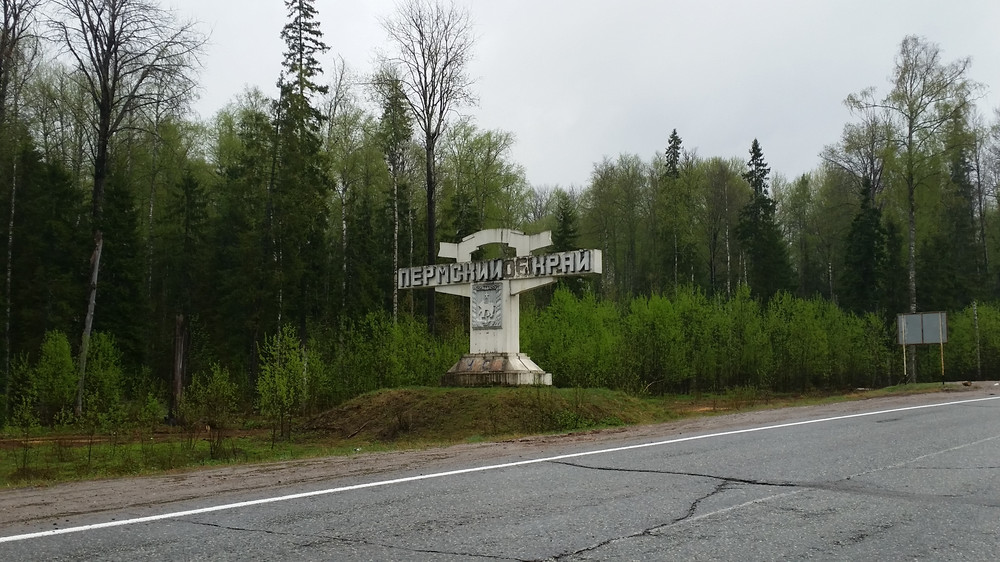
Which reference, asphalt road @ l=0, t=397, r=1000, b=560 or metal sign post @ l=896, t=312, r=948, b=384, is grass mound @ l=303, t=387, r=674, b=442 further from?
metal sign post @ l=896, t=312, r=948, b=384

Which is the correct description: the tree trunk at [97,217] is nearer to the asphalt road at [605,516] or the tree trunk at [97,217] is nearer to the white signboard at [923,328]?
the asphalt road at [605,516]

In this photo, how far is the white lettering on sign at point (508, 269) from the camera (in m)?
22.1

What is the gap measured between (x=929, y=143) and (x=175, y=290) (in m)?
43.1

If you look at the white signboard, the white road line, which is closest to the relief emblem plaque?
the white road line

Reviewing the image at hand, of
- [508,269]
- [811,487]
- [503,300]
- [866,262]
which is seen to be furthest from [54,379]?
[866,262]

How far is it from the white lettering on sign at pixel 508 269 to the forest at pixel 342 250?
2814 millimetres

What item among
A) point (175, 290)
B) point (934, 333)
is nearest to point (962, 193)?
point (934, 333)

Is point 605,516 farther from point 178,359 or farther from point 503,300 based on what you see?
point 178,359

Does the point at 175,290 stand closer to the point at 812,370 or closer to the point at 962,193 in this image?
the point at 812,370

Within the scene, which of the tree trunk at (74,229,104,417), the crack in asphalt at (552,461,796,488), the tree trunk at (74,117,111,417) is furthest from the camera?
the tree trunk at (74,117,111,417)

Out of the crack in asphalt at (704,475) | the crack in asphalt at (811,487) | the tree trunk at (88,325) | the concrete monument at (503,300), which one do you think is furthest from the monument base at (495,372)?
the crack in asphalt at (811,487)

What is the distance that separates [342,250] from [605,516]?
3967 cm

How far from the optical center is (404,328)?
28.3m

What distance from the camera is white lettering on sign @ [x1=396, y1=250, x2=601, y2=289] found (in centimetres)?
2206
